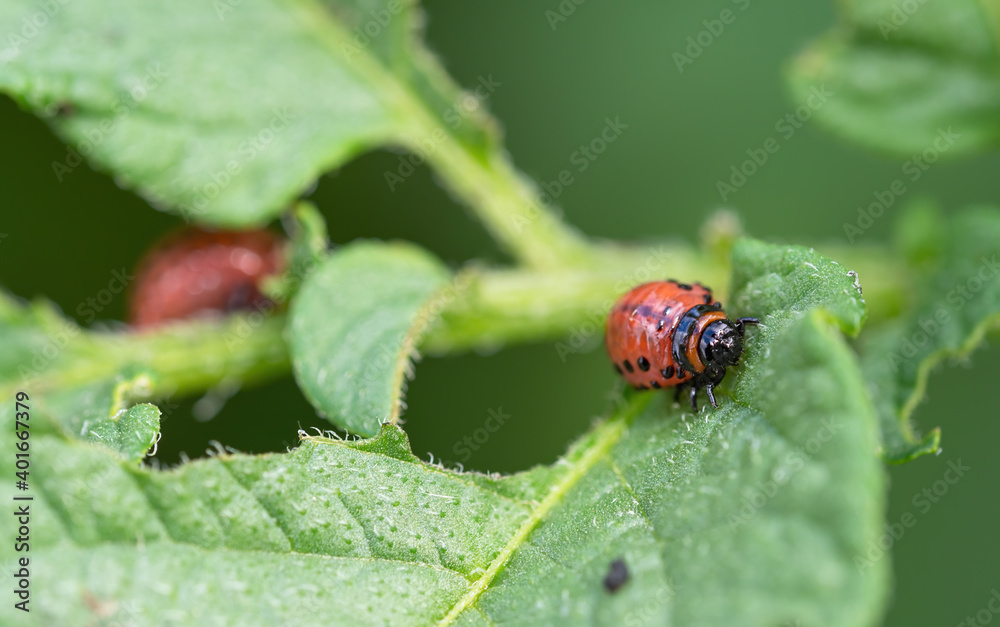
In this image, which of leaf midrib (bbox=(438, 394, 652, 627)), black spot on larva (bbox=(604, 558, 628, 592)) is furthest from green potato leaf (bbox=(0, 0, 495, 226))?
black spot on larva (bbox=(604, 558, 628, 592))

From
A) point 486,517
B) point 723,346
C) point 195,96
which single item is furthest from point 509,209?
point 486,517

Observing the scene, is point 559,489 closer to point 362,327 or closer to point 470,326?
point 362,327

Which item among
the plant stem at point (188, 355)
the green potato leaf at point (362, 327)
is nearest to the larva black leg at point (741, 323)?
the green potato leaf at point (362, 327)

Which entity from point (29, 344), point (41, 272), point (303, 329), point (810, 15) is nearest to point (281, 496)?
point (303, 329)

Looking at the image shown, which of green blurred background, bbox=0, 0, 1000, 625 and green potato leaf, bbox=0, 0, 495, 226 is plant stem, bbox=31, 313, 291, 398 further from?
green blurred background, bbox=0, 0, 1000, 625

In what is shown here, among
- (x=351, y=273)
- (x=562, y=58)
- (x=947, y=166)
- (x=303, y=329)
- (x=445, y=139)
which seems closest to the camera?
(x=303, y=329)

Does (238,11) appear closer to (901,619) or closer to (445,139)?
(445,139)
